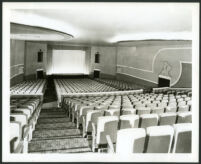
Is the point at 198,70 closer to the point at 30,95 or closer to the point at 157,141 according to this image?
the point at 157,141

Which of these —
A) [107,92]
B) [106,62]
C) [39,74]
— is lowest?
[107,92]

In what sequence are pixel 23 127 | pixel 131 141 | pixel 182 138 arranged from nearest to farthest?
pixel 131 141, pixel 182 138, pixel 23 127

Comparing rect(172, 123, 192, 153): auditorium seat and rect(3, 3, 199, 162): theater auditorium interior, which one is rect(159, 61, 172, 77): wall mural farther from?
rect(172, 123, 192, 153): auditorium seat

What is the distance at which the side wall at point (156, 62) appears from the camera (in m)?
12.9

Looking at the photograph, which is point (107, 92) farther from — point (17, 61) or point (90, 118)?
point (90, 118)

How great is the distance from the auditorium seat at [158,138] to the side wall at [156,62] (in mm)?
9560

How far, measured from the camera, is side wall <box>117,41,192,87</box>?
42.4ft

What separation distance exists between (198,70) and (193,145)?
1.02 metres

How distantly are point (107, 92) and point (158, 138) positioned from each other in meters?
8.84

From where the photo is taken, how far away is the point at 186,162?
292 centimetres

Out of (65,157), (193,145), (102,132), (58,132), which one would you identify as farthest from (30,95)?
(193,145)

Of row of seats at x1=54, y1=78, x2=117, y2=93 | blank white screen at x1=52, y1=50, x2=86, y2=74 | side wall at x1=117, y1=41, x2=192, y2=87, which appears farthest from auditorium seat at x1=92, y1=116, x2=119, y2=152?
blank white screen at x1=52, y1=50, x2=86, y2=74

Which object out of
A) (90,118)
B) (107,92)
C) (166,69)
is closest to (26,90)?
(107,92)

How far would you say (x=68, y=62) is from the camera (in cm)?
2278
